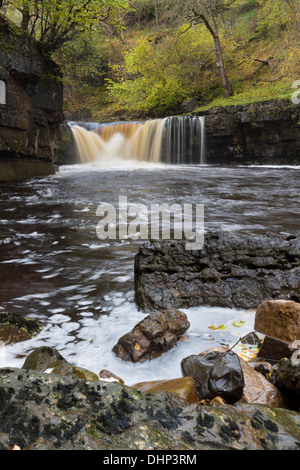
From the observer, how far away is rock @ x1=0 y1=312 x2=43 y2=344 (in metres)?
2.54

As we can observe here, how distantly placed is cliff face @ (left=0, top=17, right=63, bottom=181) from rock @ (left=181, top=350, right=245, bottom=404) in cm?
1020

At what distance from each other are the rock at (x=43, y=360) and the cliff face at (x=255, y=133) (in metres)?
17.2

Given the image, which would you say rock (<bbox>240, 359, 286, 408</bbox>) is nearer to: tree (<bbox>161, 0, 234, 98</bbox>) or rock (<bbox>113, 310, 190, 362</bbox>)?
rock (<bbox>113, 310, 190, 362</bbox>)

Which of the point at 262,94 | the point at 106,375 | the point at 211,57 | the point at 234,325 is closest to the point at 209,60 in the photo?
the point at 211,57

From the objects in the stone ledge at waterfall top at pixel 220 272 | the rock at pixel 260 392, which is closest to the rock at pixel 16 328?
the stone ledge at waterfall top at pixel 220 272

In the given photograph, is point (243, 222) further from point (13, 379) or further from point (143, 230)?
point (13, 379)

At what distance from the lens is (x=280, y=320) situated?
2.53 m

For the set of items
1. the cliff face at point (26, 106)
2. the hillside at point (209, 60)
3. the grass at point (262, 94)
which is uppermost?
the hillside at point (209, 60)

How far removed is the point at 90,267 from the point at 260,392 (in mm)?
2830

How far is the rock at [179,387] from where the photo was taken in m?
1.76

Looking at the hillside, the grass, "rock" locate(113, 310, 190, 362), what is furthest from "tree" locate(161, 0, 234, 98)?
"rock" locate(113, 310, 190, 362)

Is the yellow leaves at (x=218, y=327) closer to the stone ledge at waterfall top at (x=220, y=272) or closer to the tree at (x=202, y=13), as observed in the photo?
the stone ledge at waterfall top at (x=220, y=272)

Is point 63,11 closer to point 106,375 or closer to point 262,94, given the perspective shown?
point 106,375

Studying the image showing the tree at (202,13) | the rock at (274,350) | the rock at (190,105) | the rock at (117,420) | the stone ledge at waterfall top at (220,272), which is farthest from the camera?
the rock at (190,105)
